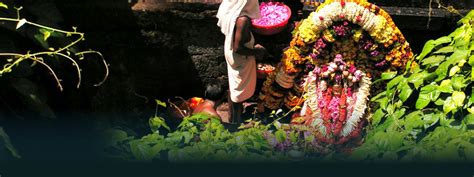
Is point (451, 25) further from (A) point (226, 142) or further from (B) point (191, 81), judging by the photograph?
(A) point (226, 142)

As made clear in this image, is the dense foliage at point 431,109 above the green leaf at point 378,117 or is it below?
above

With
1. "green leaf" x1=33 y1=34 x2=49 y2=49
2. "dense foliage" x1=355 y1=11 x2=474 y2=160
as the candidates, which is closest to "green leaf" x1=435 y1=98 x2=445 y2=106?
"dense foliage" x1=355 y1=11 x2=474 y2=160

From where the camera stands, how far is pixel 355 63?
6.21 meters

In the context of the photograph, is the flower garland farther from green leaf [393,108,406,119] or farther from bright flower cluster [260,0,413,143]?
green leaf [393,108,406,119]

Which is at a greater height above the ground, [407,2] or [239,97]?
[407,2]

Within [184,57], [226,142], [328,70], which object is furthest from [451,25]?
[226,142]

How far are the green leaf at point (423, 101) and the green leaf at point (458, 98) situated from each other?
186 mm

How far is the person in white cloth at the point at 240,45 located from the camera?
19.7ft

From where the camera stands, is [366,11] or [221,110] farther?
[221,110]

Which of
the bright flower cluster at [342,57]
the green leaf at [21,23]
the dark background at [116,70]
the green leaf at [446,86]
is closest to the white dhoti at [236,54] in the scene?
the bright flower cluster at [342,57]

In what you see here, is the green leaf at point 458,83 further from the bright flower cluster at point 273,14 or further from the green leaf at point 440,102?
the bright flower cluster at point 273,14

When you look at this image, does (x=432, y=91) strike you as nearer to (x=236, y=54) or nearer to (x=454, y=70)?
(x=454, y=70)

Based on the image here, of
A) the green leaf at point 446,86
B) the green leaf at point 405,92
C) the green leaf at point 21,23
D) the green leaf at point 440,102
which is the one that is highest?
the green leaf at point 21,23

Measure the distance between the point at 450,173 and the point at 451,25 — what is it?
2.78 m
